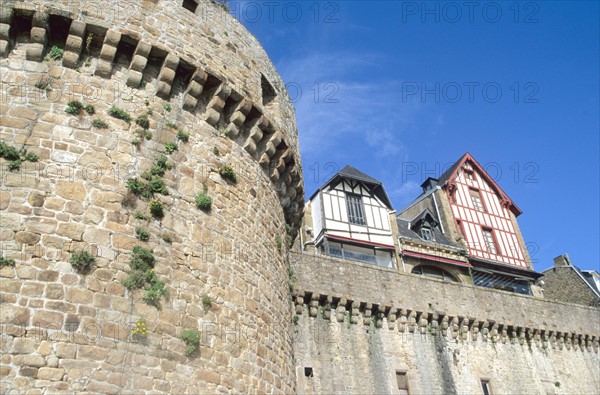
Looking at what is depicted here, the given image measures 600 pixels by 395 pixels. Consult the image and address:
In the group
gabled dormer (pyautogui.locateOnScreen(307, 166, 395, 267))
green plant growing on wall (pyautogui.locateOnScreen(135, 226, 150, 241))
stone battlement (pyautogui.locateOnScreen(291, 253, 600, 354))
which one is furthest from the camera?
gabled dormer (pyautogui.locateOnScreen(307, 166, 395, 267))

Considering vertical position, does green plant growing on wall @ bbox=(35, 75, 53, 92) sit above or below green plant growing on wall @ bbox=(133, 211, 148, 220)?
above

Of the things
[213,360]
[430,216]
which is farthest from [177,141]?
[430,216]

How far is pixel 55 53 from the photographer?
21.1 ft

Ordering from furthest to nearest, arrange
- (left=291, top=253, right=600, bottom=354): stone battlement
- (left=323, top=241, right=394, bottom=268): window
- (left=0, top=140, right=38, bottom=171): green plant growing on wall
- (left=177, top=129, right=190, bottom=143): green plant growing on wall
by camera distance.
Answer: (left=323, top=241, right=394, bottom=268): window → (left=291, top=253, right=600, bottom=354): stone battlement → (left=177, top=129, right=190, bottom=143): green plant growing on wall → (left=0, top=140, right=38, bottom=171): green plant growing on wall

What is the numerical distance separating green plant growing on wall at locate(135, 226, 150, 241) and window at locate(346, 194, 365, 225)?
17206 millimetres

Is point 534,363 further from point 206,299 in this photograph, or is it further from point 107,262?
point 107,262

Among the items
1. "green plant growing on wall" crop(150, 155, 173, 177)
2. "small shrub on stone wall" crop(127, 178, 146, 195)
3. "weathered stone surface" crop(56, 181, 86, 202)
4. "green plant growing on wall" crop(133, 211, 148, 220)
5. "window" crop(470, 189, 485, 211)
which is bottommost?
"green plant growing on wall" crop(133, 211, 148, 220)

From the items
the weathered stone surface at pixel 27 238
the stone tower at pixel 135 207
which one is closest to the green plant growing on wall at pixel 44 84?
the stone tower at pixel 135 207

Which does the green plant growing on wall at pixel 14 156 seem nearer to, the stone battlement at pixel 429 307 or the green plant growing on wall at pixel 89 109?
the green plant growing on wall at pixel 89 109

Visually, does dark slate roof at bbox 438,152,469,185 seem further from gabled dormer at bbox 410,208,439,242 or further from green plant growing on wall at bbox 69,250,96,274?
green plant growing on wall at bbox 69,250,96,274

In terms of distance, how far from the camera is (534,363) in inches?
618

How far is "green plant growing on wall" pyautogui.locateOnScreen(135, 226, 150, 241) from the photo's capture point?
5805 millimetres

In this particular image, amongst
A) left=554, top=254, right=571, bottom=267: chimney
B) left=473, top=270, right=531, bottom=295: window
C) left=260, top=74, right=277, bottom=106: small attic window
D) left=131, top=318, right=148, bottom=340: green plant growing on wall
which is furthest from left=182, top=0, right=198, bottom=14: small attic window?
left=554, top=254, right=571, bottom=267: chimney

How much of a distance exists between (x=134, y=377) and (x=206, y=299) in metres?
1.27
